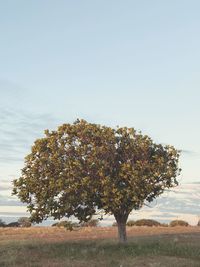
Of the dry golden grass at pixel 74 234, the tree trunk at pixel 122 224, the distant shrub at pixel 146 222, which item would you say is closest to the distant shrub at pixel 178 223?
the distant shrub at pixel 146 222

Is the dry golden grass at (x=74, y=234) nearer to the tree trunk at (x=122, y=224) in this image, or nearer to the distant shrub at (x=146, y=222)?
the tree trunk at (x=122, y=224)

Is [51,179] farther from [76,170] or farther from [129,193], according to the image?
[129,193]

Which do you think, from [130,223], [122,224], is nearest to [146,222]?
[130,223]

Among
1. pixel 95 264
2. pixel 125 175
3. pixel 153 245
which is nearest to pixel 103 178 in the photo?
pixel 125 175

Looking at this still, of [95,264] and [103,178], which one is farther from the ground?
[103,178]

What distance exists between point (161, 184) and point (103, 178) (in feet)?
19.0

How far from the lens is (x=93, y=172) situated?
139 ft

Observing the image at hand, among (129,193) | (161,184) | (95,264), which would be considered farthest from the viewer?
(161,184)

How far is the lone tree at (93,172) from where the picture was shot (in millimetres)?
41594

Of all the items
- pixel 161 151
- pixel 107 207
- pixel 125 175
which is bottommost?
pixel 107 207

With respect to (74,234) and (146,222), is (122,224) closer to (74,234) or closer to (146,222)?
(74,234)

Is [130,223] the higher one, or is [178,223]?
[130,223]

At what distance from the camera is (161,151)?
45250mm

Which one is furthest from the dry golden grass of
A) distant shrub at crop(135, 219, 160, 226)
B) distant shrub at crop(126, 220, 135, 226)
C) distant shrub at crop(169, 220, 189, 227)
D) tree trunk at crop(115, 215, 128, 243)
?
distant shrub at crop(135, 219, 160, 226)
